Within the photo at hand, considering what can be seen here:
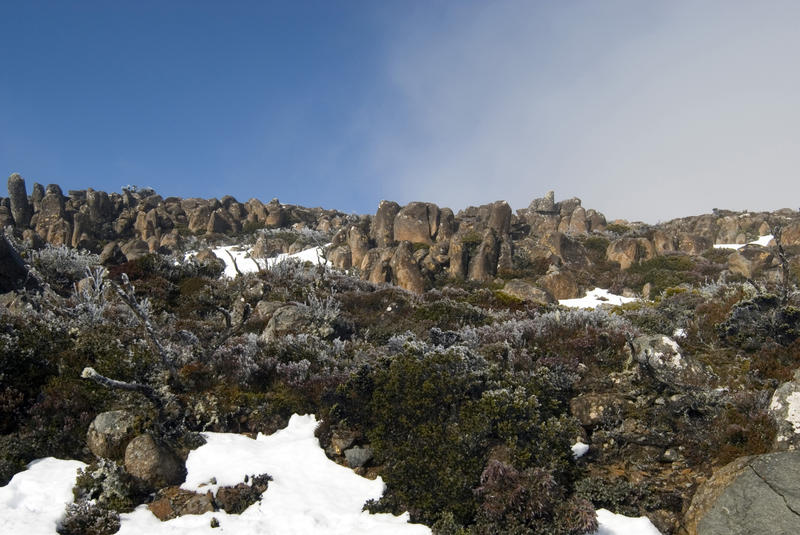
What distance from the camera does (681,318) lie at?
40.6 ft

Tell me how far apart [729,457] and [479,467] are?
328 centimetres

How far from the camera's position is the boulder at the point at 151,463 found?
22.2ft

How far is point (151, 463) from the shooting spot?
681 centimetres

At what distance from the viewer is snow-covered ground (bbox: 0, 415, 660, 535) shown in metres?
5.95

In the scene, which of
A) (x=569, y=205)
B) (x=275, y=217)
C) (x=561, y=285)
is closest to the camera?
(x=561, y=285)

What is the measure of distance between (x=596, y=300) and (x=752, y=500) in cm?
2188

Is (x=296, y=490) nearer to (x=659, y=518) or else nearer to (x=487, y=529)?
(x=487, y=529)

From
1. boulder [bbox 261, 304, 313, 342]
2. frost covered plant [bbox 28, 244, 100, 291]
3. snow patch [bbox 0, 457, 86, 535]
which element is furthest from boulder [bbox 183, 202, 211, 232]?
snow patch [bbox 0, 457, 86, 535]

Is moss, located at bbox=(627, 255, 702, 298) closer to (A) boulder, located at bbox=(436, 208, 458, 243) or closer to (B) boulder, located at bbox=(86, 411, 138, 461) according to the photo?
(A) boulder, located at bbox=(436, 208, 458, 243)

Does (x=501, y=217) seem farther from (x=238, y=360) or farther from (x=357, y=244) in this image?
(x=238, y=360)

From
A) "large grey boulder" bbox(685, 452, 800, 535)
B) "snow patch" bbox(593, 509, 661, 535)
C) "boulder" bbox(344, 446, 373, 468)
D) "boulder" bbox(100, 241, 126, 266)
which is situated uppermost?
"boulder" bbox(100, 241, 126, 266)

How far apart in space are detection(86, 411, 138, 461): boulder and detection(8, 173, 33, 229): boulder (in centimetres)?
6020

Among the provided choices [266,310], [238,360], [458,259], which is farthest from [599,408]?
[458,259]

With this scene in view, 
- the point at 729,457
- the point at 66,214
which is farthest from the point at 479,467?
the point at 66,214
